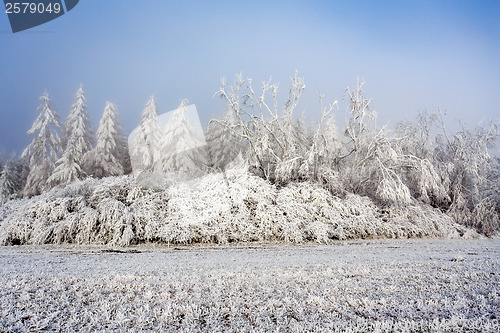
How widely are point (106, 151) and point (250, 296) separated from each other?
2470 centimetres

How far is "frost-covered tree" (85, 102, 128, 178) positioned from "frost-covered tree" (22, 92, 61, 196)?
263 cm

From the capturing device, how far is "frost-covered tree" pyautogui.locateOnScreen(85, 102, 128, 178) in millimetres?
24734

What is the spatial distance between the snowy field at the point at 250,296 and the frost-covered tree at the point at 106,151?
19562mm

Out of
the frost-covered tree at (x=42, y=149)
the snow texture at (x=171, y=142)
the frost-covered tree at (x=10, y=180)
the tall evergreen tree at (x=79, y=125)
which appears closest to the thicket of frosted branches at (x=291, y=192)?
the snow texture at (x=171, y=142)

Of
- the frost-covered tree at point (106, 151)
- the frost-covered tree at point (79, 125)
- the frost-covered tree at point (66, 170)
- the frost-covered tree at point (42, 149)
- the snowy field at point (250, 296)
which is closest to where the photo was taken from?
the snowy field at point (250, 296)

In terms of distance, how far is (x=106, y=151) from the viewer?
25.5 meters

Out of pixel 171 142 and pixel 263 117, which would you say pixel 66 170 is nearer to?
pixel 171 142

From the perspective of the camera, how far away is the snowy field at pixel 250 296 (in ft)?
10.4

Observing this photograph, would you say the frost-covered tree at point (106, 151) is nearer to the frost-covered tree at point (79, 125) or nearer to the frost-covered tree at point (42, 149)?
the frost-covered tree at point (79, 125)

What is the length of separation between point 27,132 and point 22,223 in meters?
15.8

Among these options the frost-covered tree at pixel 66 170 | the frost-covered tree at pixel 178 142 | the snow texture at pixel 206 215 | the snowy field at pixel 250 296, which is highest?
the frost-covered tree at pixel 178 142

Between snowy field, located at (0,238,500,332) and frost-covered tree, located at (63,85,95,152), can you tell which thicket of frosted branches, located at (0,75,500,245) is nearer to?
snowy field, located at (0,238,500,332)

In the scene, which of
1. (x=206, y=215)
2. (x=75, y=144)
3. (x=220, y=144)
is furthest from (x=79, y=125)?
(x=206, y=215)

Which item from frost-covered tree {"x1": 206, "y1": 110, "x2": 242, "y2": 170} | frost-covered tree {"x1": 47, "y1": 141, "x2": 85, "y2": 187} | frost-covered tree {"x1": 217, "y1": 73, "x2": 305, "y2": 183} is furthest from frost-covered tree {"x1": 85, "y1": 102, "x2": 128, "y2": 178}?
frost-covered tree {"x1": 217, "y1": 73, "x2": 305, "y2": 183}
